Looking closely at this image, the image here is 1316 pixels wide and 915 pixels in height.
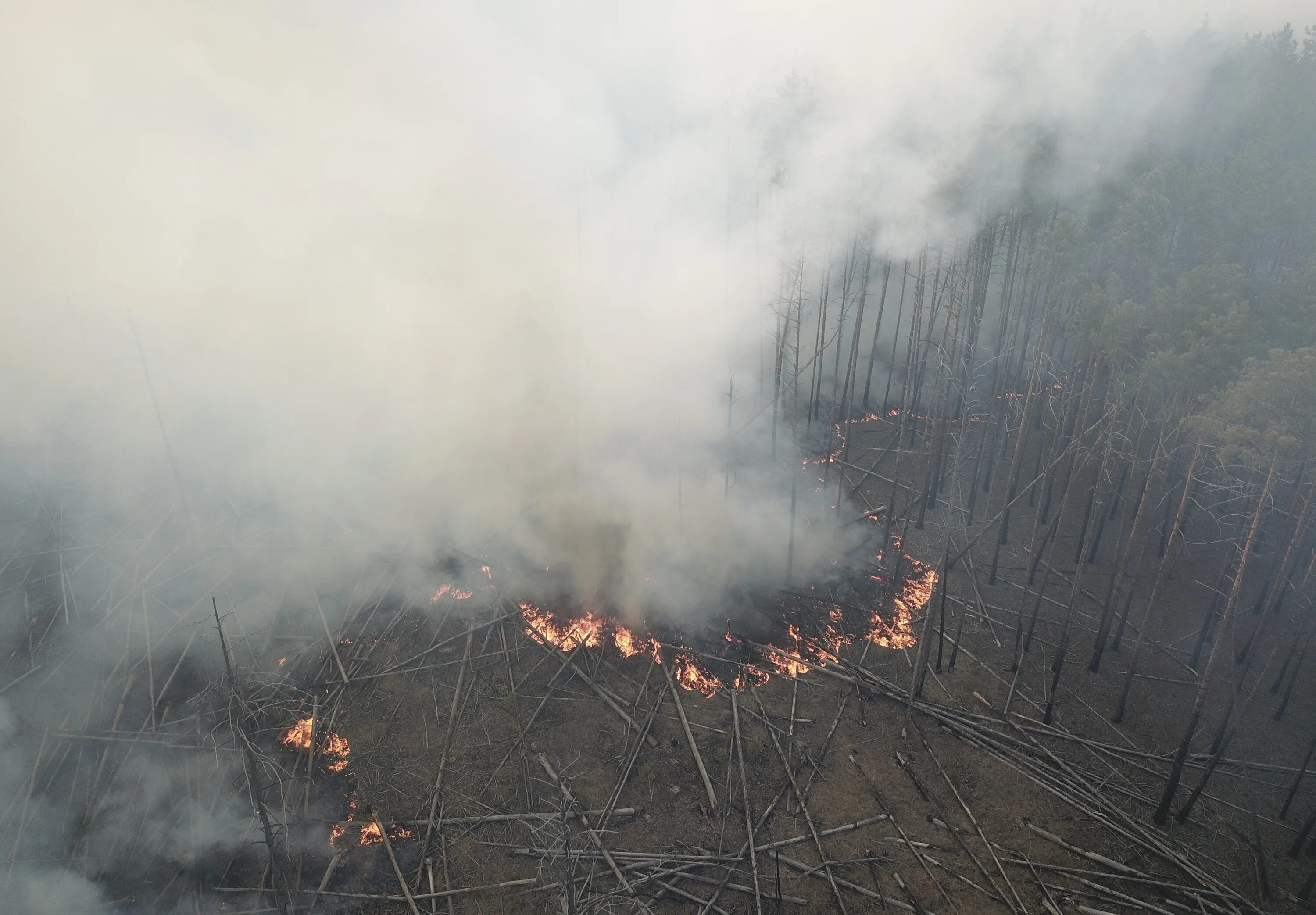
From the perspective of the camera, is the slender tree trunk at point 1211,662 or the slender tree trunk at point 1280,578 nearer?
the slender tree trunk at point 1211,662

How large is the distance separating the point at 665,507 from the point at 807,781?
7.71 metres

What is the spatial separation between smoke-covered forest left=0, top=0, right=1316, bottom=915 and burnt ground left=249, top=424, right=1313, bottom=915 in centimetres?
8

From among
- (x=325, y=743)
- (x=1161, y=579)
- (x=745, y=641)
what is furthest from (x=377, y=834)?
(x=1161, y=579)

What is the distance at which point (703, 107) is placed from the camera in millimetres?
23719

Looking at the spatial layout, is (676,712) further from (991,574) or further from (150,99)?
(150,99)

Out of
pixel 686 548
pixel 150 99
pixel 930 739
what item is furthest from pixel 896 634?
pixel 150 99

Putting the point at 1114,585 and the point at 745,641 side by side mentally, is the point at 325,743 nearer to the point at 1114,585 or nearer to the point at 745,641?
the point at 745,641

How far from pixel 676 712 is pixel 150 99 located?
74.3ft

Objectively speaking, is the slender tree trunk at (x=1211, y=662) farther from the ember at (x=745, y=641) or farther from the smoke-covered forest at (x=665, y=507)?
the ember at (x=745, y=641)

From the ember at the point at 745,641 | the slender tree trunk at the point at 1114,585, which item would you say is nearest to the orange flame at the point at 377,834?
the ember at the point at 745,641

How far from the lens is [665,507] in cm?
1747

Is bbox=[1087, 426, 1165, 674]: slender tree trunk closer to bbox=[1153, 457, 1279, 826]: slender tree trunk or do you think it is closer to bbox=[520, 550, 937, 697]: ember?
bbox=[1153, 457, 1279, 826]: slender tree trunk

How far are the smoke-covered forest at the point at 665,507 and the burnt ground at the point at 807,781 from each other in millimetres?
78

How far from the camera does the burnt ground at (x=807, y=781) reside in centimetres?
997
